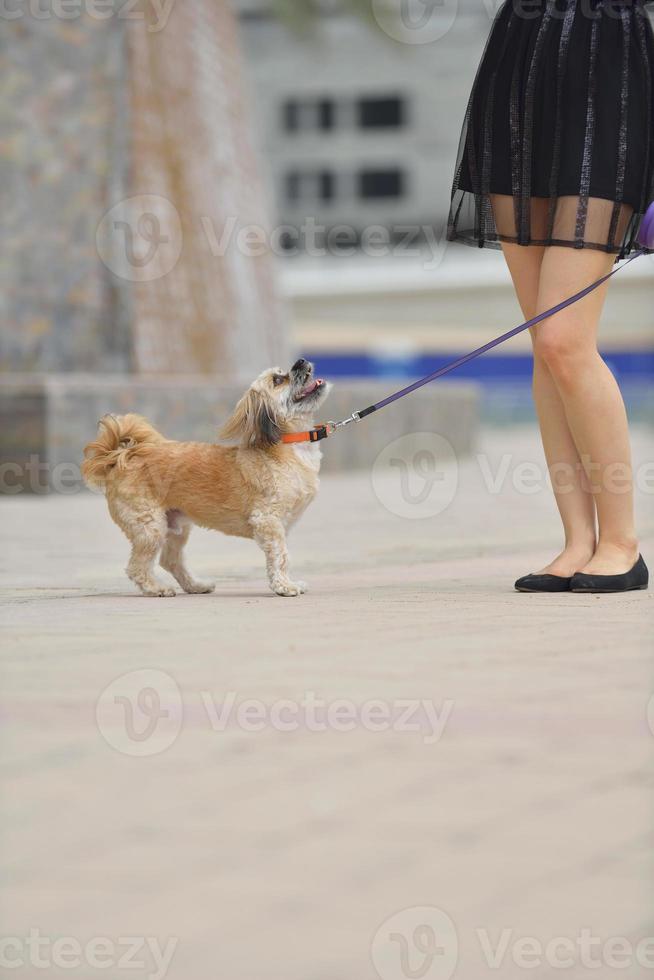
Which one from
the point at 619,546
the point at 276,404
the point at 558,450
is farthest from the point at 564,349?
the point at 276,404

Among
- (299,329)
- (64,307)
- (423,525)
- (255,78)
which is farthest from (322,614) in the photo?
Answer: (255,78)

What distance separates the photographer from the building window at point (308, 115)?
53.8 m

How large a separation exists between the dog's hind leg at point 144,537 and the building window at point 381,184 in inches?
1981

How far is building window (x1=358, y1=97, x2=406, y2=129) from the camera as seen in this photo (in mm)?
53625

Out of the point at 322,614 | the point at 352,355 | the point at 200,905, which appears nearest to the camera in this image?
the point at 200,905

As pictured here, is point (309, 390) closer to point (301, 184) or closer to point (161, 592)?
point (161, 592)

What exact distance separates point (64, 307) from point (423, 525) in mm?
3847

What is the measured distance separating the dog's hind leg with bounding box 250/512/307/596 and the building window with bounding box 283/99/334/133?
166 ft

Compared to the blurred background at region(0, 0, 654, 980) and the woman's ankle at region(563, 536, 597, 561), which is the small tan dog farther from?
the woman's ankle at region(563, 536, 597, 561)

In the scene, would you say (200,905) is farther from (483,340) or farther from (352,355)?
(483,340)

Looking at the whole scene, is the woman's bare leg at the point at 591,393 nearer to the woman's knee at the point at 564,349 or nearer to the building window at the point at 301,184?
the woman's knee at the point at 564,349

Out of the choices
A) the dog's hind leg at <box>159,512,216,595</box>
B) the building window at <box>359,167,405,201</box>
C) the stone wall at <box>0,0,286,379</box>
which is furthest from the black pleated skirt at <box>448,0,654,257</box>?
the building window at <box>359,167,405,201</box>

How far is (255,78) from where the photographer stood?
5331 cm

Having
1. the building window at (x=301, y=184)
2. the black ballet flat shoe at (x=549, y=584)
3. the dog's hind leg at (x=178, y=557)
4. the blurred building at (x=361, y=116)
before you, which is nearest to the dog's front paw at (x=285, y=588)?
the dog's hind leg at (x=178, y=557)
